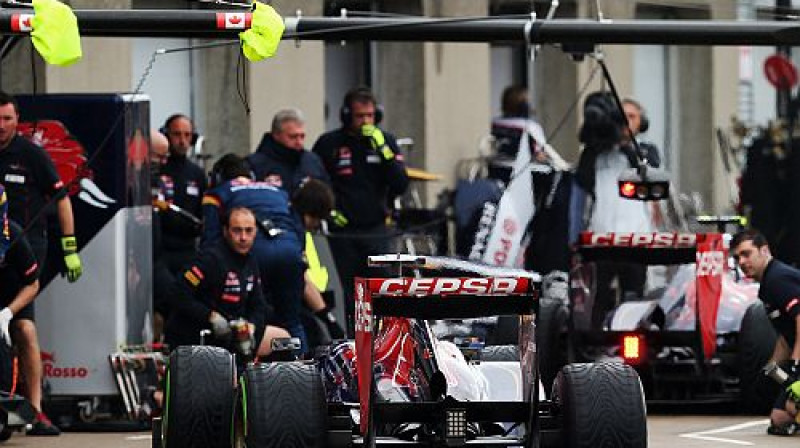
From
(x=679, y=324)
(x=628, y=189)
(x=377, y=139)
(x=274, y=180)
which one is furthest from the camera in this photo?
(x=377, y=139)

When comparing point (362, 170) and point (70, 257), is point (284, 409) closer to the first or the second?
point (70, 257)

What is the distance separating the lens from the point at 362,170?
21.3 metres

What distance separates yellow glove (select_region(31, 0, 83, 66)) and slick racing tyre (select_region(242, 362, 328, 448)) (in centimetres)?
300

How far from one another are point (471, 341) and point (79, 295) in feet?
12.7

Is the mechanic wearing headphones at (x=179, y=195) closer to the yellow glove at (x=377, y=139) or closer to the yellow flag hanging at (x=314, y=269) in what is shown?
the yellow flag hanging at (x=314, y=269)

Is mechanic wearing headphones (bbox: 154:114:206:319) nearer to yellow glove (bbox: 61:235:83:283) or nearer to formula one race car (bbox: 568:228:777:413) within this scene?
yellow glove (bbox: 61:235:83:283)

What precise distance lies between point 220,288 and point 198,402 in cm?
379

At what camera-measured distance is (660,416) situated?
1836 cm

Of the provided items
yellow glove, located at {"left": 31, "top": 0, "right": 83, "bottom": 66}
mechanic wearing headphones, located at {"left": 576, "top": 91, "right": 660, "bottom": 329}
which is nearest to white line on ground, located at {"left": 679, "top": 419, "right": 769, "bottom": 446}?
mechanic wearing headphones, located at {"left": 576, "top": 91, "right": 660, "bottom": 329}

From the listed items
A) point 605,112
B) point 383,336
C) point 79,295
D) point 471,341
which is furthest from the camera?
point 605,112

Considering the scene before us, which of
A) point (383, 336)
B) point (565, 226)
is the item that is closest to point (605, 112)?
point (565, 226)

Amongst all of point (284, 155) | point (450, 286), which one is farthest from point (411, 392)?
point (284, 155)

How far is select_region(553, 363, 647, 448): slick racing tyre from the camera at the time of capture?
1245cm

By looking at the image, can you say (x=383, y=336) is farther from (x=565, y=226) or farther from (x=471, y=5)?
(x=471, y=5)
